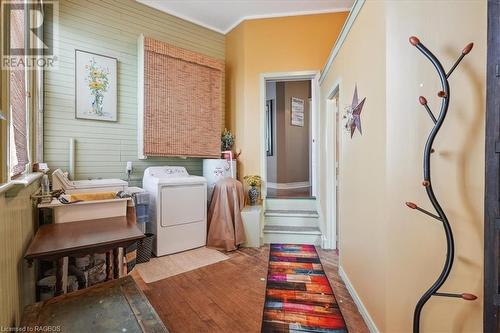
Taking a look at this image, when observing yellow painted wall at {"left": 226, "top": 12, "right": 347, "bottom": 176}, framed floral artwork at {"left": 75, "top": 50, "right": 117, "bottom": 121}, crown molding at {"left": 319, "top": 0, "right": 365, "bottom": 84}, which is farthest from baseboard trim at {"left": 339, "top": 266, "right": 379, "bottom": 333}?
framed floral artwork at {"left": 75, "top": 50, "right": 117, "bottom": 121}

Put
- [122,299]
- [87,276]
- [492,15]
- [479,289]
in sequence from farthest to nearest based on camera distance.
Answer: [87,276]
[122,299]
[479,289]
[492,15]

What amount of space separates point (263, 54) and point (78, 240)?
352cm

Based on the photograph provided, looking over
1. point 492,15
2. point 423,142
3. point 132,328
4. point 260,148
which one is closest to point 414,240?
point 423,142

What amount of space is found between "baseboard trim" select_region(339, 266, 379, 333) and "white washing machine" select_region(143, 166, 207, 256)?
184 cm

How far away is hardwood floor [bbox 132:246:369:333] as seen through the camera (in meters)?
1.77

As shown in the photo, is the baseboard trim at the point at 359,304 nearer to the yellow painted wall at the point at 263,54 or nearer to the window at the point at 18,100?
the yellow painted wall at the point at 263,54

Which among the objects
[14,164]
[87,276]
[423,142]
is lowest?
[87,276]

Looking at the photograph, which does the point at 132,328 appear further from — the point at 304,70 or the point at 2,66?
the point at 304,70

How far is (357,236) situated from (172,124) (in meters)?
2.71

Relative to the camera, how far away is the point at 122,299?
1.21 m

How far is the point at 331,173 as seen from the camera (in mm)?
3197

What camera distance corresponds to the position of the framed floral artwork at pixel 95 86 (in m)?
2.88

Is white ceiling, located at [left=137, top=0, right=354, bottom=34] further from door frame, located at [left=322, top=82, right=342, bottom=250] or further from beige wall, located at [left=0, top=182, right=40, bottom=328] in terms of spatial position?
beige wall, located at [left=0, top=182, right=40, bottom=328]

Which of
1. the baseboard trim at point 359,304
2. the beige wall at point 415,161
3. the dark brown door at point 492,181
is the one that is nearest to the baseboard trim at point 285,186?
the baseboard trim at point 359,304
